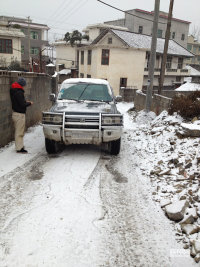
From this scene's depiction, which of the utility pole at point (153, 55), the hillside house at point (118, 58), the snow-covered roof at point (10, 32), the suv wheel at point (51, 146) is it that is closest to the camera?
the suv wheel at point (51, 146)

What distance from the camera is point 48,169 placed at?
5367 mm

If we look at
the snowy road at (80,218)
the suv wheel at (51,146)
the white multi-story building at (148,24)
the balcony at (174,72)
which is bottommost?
the snowy road at (80,218)

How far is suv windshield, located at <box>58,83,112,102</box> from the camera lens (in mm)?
7023

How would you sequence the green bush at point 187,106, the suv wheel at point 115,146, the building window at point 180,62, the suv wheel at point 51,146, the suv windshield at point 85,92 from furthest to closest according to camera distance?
the building window at point 180,62, the green bush at point 187,106, the suv windshield at point 85,92, the suv wheel at point 115,146, the suv wheel at point 51,146

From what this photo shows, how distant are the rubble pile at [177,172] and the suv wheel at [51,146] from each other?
2.39m

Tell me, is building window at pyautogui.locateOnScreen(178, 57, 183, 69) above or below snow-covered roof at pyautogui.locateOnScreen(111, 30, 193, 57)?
below

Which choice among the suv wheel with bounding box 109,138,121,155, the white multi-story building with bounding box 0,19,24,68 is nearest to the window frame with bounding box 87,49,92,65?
the white multi-story building with bounding box 0,19,24,68

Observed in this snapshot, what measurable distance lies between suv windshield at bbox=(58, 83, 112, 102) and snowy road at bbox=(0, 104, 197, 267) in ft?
7.00

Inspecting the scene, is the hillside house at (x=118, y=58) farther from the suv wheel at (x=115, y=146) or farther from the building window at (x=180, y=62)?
the suv wheel at (x=115, y=146)

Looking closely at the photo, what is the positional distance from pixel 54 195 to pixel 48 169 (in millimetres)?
1273

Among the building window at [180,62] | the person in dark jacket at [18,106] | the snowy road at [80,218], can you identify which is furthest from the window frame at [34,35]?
the snowy road at [80,218]

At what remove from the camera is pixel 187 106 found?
804cm

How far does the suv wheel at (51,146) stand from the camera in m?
6.20

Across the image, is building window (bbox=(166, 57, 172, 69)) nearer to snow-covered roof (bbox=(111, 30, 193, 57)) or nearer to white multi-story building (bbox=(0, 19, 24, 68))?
snow-covered roof (bbox=(111, 30, 193, 57))
